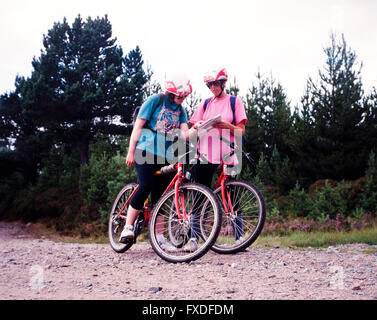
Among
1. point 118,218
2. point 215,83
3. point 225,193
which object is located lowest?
point 118,218

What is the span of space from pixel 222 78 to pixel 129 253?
240 centimetres

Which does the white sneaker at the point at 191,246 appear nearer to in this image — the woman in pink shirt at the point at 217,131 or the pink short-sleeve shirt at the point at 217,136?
the woman in pink shirt at the point at 217,131

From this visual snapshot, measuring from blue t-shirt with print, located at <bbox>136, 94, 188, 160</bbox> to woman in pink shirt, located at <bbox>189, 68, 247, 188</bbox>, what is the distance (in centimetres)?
32

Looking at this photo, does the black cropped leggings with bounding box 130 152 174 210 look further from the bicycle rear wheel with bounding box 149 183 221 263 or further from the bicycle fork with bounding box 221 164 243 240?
the bicycle fork with bounding box 221 164 243 240

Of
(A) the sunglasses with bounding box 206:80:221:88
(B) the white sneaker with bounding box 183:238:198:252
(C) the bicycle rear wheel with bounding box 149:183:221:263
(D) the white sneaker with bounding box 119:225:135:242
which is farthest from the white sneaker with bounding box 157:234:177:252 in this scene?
(A) the sunglasses with bounding box 206:80:221:88

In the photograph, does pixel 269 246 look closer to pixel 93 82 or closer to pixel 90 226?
pixel 90 226

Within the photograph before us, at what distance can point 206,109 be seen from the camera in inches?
167

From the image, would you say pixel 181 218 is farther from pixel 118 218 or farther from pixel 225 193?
pixel 118 218

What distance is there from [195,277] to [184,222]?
0.78m

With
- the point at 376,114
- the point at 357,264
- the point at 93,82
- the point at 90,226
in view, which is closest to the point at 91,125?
the point at 93,82

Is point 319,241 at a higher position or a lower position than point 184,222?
lower

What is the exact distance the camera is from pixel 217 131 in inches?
160

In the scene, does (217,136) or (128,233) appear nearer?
(128,233)

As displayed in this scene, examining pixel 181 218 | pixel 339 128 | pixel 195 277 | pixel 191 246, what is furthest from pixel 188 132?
pixel 339 128
